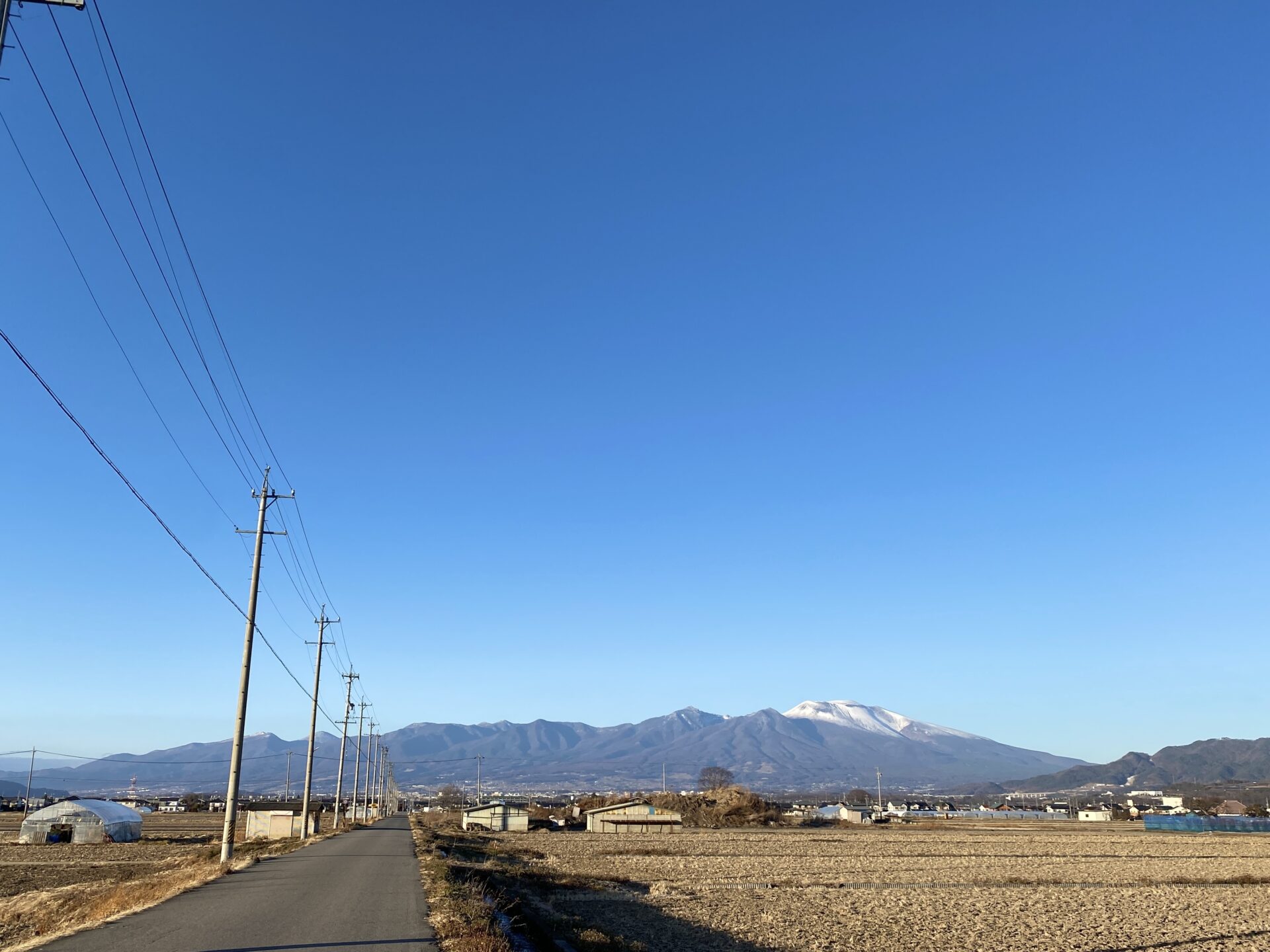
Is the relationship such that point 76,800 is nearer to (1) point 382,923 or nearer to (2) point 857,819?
(1) point 382,923

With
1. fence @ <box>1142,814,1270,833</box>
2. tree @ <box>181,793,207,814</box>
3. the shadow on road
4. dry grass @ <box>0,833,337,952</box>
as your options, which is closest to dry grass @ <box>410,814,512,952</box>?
the shadow on road

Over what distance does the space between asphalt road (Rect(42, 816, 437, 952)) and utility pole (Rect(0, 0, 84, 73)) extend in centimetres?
1281

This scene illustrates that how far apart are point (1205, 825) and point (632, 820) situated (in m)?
61.4

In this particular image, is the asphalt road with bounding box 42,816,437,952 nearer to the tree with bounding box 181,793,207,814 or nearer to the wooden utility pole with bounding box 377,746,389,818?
the wooden utility pole with bounding box 377,746,389,818

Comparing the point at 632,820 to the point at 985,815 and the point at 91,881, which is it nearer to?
the point at 91,881

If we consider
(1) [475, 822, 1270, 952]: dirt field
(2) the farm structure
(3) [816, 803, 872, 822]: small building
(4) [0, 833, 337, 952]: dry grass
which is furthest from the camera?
(3) [816, 803, 872, 822]: small building

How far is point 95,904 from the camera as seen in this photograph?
2086 cm

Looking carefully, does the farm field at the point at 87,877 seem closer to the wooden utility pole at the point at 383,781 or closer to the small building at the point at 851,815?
the wooden utility pole at the point at 383,781

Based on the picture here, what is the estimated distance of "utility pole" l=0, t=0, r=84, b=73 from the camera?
12.4m

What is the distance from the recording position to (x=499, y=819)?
103 meters

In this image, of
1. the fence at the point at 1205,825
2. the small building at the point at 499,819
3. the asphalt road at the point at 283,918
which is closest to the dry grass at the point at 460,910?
the asphalt road at the point at 283,918

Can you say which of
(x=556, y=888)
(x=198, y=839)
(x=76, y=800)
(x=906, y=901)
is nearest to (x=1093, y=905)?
(x=906, y=901)

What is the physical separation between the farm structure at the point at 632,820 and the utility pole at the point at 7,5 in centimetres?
9362

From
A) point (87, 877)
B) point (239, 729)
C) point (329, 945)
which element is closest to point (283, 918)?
point (329, 945)
